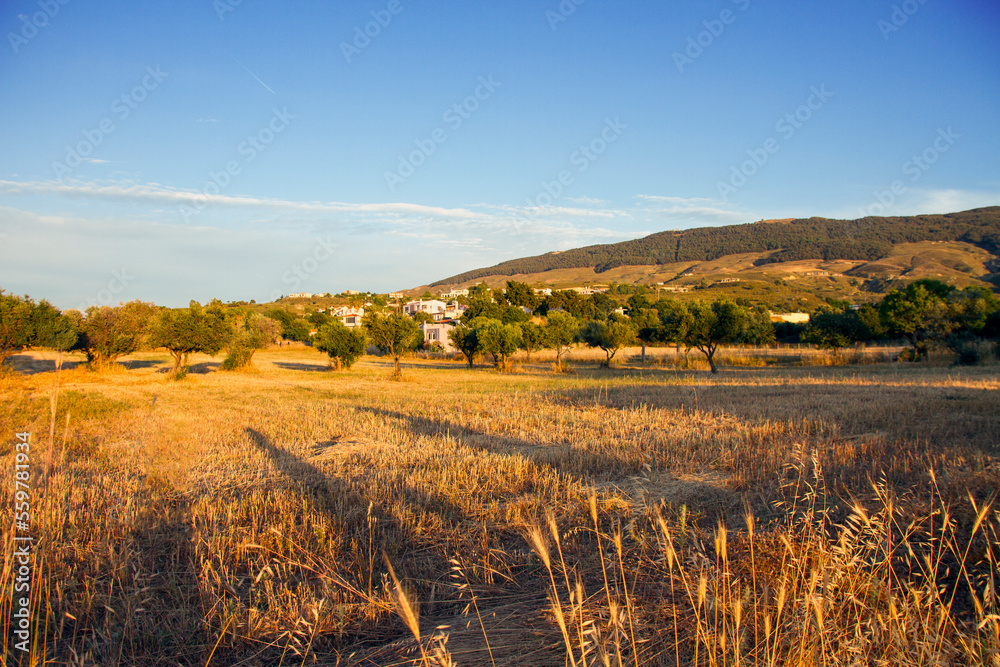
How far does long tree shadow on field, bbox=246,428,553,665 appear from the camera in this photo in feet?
11.1

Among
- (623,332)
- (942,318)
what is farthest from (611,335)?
(942,318)

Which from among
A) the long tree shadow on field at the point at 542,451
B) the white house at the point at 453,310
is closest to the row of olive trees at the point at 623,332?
the long tree shadow on field at the point at 542,451

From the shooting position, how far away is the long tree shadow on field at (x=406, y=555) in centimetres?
338

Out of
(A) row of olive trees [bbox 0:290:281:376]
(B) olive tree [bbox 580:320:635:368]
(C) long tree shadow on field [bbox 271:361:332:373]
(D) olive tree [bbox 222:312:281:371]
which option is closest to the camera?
(A) row of olive trees [bbox 0:290:281:376]

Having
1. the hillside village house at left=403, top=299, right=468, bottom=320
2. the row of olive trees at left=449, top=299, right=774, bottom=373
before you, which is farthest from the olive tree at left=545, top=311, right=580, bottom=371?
the hillside village house at left=403, top=299, right=468, bottom=320

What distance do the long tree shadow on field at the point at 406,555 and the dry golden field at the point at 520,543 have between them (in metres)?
0.03

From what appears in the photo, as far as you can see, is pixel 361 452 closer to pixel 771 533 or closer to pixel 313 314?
pixel 771 533

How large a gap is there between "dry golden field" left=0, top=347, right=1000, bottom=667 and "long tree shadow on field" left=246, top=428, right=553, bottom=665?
26mm

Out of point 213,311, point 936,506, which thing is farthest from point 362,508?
point 213,311

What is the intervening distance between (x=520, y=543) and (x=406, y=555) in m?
1.12

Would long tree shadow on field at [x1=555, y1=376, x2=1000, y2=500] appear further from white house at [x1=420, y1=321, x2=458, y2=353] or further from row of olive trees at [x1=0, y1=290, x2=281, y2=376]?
white house at [x1=420, y1=321, x2=458, y2=353]

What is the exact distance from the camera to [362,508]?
20.1 feet

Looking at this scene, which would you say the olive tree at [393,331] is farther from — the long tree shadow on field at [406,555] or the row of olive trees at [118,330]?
the long tree shadow on field at [406,555]

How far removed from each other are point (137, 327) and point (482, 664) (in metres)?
39.5
